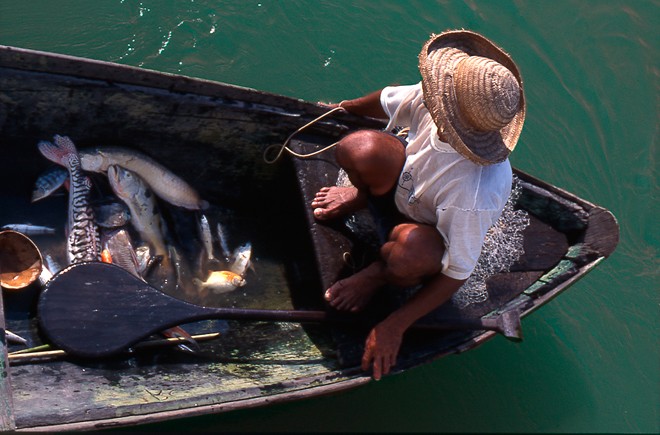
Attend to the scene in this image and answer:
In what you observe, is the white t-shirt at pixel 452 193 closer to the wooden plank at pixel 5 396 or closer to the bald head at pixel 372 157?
the bald head at pixel 372 157

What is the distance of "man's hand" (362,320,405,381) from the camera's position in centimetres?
356

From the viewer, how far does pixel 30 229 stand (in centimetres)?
399

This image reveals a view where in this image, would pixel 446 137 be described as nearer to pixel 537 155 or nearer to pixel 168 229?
pixel 168 229

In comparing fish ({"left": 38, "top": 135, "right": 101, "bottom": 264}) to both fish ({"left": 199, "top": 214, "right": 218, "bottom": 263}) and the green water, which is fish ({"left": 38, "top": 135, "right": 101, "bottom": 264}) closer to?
fish ({"left": 199, "top": 214, "right": 218, "bottom": 263})

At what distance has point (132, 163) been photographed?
4.18 meters

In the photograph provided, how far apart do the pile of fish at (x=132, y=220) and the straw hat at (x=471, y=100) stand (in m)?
1.78

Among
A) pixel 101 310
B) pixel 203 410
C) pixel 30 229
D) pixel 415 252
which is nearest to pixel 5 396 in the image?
pixel 101 310

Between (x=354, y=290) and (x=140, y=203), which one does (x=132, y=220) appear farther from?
(x=354, y=290)

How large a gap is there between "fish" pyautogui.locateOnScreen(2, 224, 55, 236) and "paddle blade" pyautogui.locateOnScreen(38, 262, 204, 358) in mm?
618

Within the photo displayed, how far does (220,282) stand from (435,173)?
1.62 metres

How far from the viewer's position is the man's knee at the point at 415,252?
3447mm

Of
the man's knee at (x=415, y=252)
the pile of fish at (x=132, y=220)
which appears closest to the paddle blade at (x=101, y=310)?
the pile of fish at (x=132, y=220)

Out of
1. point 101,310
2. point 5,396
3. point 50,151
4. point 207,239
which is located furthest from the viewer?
point 207,239

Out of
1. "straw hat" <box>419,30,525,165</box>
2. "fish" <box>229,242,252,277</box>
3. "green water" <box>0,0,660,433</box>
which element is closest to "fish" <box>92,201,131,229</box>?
"fish" <box>229,242,252,277</box>
